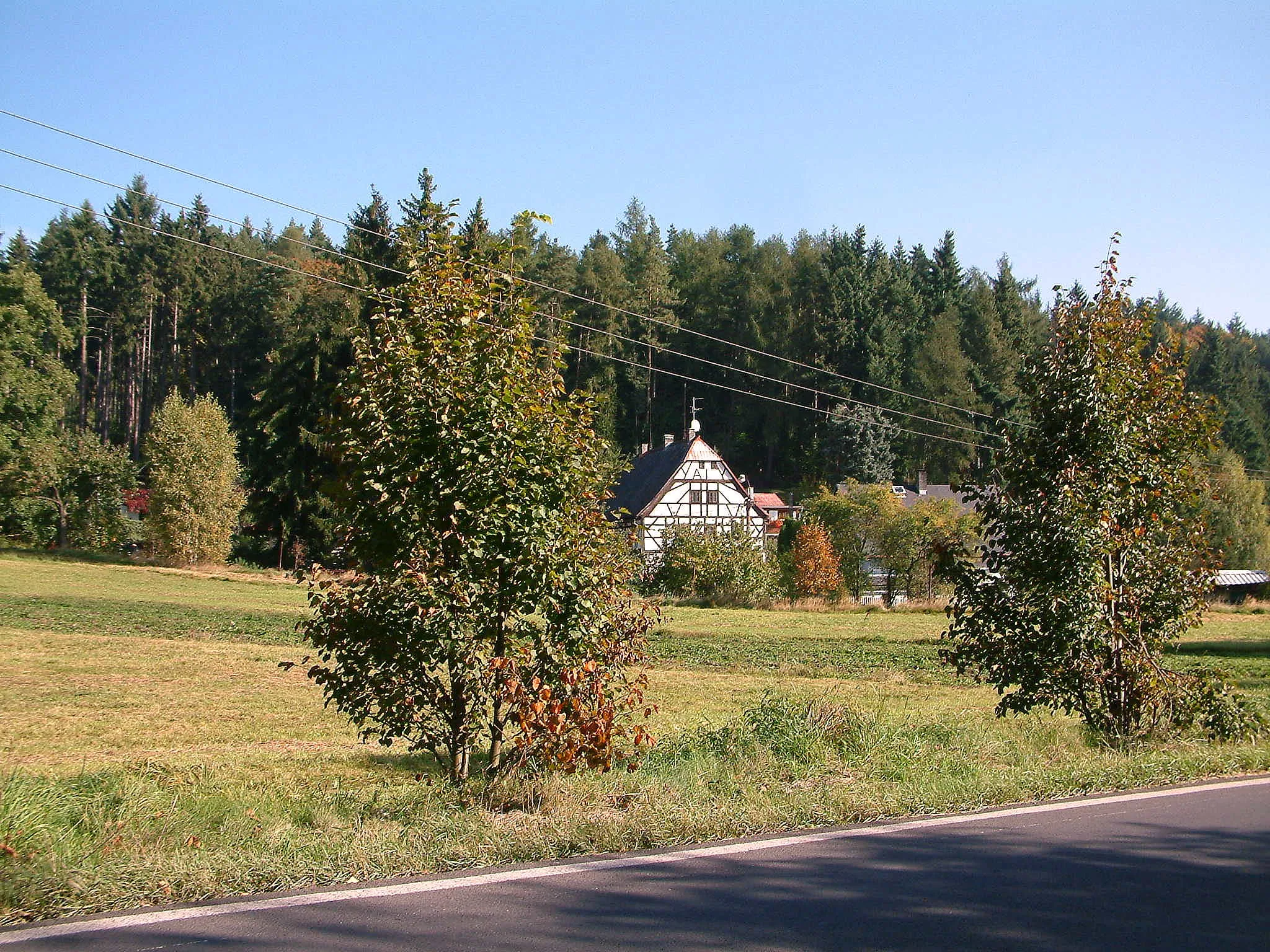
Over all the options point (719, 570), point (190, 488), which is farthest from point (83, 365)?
point (719, 570)

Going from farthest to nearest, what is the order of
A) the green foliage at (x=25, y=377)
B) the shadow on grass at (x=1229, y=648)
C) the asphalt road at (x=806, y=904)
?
the green foliage at (x=25, y=377)
the shadow on grass at (x=1229, y=648)
the asphalt road at (x=806, y=904)

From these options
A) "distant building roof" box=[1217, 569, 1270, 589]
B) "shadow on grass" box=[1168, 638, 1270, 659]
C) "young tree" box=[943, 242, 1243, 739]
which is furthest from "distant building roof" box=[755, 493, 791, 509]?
"young tree" box=[943, 242, 1243, 739]

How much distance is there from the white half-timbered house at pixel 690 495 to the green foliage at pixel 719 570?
26.2 ft

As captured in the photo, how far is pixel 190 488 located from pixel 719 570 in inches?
1057

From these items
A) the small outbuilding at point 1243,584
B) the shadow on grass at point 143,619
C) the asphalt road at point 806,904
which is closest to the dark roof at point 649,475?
the shadow on grass at point 143,619

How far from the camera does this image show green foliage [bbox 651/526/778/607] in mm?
49406

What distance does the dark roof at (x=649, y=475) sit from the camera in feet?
205

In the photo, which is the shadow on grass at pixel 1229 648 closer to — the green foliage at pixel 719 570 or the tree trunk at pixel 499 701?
the green foliage at pixel 719 570

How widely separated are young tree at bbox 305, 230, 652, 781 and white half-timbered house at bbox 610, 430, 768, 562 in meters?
52.3

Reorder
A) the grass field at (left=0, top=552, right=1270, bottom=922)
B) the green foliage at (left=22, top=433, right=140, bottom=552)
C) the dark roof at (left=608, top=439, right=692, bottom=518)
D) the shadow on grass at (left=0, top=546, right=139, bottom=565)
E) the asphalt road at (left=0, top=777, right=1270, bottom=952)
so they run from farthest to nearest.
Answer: the dark roof at (left=608, top=439, right=692, bottom=518)
the green foliage at (left=22, top=433, right=140, bottom=552)
the shadow on grass at (left=0, top=546, right=139, bottom=565)
the grass field at (left=0, top=552, right=1270, bottom=922)
the asphalt road at (left=0, top=777, right=1270, bottom=952)

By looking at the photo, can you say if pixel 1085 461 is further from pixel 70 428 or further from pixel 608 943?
pixel 70 428

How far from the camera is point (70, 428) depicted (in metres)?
74.9

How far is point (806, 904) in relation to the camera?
16.9ft

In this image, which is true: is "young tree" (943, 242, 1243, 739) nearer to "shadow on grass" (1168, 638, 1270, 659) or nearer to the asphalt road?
the asphalt road
